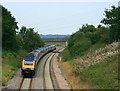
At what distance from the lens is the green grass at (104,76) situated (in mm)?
20819

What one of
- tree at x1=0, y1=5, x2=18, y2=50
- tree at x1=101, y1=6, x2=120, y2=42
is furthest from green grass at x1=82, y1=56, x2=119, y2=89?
tree at x1=0, y1=5, x2=18, y2=50

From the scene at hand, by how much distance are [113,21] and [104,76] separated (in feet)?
62.9

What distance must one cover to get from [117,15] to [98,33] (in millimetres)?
11094

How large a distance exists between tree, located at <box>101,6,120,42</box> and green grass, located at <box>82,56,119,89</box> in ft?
37.8

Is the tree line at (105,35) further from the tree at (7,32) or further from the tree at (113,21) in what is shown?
the tree at (7,32)

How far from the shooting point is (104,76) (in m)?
23.4

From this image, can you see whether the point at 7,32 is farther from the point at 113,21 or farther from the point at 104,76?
the point at 104,76

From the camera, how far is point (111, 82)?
21000mm

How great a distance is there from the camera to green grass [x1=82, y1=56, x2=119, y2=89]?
20.8m

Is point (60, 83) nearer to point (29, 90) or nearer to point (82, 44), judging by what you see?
point (29, 90)

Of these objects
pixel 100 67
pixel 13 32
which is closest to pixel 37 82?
pixel 100 67

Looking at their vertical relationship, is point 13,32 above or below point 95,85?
above

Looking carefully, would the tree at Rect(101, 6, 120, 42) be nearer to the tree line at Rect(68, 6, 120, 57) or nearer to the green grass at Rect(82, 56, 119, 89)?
the tree line at Rect(68, 6, 120, 57)

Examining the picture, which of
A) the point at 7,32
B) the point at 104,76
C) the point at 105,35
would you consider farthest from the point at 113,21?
the point at 7,32
